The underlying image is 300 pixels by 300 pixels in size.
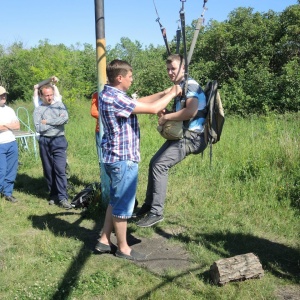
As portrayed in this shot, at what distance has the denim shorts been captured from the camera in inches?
144

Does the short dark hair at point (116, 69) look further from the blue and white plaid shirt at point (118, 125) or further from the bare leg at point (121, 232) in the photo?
the bare leg at point (121, 232)

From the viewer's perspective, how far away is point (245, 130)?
1012cm

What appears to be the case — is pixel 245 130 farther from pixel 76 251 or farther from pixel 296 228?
pixel 76 251

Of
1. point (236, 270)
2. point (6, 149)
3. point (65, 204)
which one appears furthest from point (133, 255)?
point (6, 149)

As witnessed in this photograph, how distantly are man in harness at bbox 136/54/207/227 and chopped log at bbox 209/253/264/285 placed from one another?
4.08 feet

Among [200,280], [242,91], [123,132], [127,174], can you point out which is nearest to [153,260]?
[200,280]

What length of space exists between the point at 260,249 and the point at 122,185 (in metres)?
1.71

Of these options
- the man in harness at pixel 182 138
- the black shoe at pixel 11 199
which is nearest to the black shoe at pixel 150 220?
the man in harness at pixel 182 138

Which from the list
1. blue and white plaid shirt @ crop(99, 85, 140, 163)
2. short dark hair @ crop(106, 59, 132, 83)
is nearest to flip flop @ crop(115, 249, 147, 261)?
blue and white plaid shirt @ crop(99, 85, 140, 163)

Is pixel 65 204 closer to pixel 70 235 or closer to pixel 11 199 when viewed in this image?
pixel 11 199

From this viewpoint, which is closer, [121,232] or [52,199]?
[121,232]

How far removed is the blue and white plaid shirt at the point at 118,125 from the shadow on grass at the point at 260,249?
1.35 metres

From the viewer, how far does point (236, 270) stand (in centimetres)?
335

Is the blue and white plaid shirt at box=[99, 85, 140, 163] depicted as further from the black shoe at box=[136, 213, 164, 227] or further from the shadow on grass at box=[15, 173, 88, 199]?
the shadow on grass at box=[15, 173, 88, 199]
